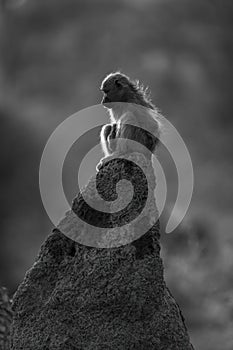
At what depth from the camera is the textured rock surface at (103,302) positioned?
21.3 feet

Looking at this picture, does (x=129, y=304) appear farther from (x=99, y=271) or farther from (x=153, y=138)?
(x=153, y=138)

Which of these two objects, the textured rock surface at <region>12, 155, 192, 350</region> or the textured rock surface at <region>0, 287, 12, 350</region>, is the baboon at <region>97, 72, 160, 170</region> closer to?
the textured rock surface at <region>12, 155, 192, 350</region>

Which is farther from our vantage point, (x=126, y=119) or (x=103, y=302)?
(x=126, y=119)

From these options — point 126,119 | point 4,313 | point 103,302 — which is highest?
point 126,119

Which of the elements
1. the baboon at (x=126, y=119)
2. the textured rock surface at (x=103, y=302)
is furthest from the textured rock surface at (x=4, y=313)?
the textured rock surface at (x=103, y=302)

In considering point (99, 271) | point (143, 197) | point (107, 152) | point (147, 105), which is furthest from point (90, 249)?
point (147, 105)

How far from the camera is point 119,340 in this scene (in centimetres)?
648

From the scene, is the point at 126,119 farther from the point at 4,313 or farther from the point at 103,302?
the point at 4,313

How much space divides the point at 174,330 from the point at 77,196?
6.00 feet

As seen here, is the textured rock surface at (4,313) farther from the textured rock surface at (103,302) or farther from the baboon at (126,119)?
the textured rock surface at (103,302)

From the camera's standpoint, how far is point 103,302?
654 centimetres

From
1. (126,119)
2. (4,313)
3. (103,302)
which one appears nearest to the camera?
(103,302)

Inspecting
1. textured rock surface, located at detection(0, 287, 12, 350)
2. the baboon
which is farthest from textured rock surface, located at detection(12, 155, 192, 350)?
textured rock surface, located at detection(0, 287, 12, 350)

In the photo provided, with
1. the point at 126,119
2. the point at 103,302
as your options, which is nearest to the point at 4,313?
the point at 126,119
